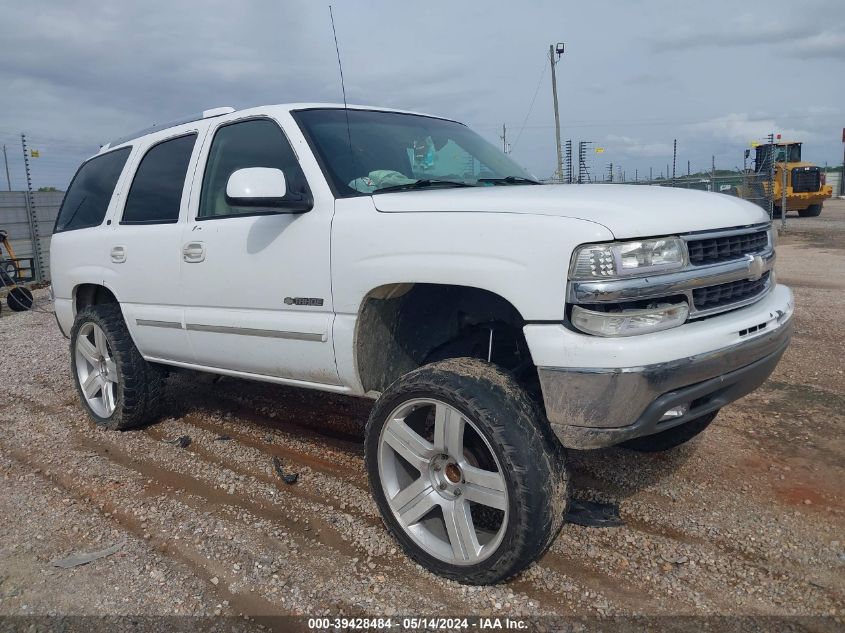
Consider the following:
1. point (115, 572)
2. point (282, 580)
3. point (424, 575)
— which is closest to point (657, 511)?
point (424, 575)

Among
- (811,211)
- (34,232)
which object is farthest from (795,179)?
(34,232)

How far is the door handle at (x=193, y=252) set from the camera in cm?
368

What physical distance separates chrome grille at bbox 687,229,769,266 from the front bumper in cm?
23

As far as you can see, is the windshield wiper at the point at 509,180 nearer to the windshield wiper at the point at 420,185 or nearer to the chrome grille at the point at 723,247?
the windshield wiper at the point at 420,185

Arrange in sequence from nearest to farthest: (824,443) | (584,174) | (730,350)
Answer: (730,350) → (824,443) → (584,174)

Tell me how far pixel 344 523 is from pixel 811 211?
85.7 ft

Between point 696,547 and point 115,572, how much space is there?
2.52 metres

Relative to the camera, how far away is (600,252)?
229cm

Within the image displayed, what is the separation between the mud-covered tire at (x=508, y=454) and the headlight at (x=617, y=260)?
1.82 feet

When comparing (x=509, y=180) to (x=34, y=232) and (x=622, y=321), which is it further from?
(x=34, y=232)

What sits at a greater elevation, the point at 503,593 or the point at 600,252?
the point at 600,252

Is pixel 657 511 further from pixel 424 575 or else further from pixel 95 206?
pixel 95 206

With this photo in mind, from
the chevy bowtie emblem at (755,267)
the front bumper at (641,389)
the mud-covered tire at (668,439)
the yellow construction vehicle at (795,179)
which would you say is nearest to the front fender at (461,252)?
the front bumper at (641,389)

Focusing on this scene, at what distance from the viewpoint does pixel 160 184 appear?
423 cm
